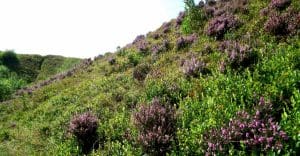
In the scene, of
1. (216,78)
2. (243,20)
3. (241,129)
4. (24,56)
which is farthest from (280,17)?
(24,56)

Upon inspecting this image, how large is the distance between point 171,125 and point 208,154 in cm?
218

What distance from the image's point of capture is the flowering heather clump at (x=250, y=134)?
22.2 feet

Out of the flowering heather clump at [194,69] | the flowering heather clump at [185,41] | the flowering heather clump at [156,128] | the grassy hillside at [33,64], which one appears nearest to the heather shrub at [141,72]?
the flowering heather clump at [185,41]

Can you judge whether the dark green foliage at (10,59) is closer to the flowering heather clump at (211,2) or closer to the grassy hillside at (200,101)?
the grassy hillside at (200,101)

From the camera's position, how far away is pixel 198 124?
8.92 metres

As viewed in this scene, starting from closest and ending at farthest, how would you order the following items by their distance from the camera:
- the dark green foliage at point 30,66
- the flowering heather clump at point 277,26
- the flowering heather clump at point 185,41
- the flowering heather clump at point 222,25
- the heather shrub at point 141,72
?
the flowering heather clump at point 277,26 → the flowering heather clump at point 222,25 → the heather shrub at point 141,72 → the flowering heather clump at point 185,41 → the dark green foliage at point 30,66

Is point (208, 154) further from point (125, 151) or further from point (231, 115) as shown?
point (125, 151)

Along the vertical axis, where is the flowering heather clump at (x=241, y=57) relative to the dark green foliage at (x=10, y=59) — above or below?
above

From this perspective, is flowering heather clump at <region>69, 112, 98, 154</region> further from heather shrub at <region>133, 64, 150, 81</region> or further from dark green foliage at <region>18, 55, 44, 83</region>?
dark green foliage at <region>18, 55, 44, 83</region>

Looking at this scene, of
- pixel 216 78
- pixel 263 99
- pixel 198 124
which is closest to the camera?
pixel 263 99

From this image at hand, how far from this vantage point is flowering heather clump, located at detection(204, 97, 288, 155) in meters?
6.77

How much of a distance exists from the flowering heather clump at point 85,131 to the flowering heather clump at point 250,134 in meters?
5.00

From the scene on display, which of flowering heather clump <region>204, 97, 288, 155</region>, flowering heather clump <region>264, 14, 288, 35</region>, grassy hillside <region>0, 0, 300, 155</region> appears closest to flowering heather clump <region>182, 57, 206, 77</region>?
grassy hillside <region>0, 0, 300, 155</region>

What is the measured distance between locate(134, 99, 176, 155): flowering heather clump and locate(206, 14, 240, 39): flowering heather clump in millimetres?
8087
